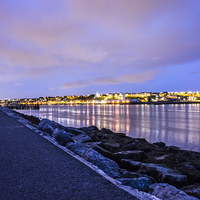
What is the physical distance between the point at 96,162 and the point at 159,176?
5.50 feet

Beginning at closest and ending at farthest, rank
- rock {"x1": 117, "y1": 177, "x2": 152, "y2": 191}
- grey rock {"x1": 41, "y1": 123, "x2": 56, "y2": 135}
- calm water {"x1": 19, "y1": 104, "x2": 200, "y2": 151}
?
1. rock {"x1": 117, "y1": 177, "x2": 152, "y2": 191}
2. grey rock {"x1": 41, "y1": 123, "x2": 56, "y2": 135}
3. calm water {"x1": 19, "y1": 104, "x2": 200, "y2": 151}

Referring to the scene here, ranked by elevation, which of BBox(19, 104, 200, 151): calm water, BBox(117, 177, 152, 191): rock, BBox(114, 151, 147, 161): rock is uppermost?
BBox(117, 177, 152, 191): rock

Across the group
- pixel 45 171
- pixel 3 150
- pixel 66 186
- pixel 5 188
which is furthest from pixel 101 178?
pixel 3 150

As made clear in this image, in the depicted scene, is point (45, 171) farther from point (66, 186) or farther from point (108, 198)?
point (108, 198)

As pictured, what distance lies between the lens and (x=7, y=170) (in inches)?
161

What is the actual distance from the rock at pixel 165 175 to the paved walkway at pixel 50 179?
1.96m

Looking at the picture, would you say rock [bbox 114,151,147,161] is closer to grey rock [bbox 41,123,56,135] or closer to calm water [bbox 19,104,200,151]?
grey rock [bbox 41,123,56,135]

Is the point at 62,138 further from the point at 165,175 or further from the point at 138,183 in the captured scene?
the point at 138,183

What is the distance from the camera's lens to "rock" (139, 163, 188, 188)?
4656 millimetres

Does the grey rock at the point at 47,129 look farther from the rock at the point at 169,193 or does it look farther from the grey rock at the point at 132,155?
the rock at the point at 169,193

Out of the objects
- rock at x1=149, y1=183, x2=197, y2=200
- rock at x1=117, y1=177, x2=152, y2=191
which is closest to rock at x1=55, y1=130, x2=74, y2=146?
rock at x1=117, y1=177, x2=152, y2=191

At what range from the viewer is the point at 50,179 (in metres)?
3.63

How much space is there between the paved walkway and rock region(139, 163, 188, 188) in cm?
196

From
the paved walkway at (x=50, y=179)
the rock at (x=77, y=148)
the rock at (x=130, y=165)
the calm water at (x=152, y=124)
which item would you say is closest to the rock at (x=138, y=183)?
the paved walkway at (x=50, y=179)
